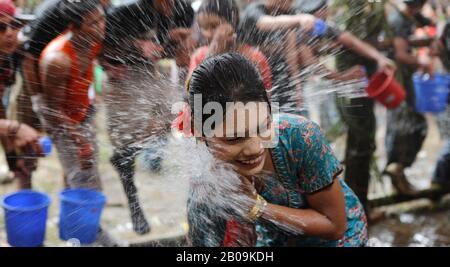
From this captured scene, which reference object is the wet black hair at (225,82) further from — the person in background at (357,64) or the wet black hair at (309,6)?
the wet black hair at (309,6)

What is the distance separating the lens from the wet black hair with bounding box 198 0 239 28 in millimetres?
3978

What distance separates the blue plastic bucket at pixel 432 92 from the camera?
5.75 metres

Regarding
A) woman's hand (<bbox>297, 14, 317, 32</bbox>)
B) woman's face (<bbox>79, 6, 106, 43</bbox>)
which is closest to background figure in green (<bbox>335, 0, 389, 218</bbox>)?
woman's hand (<bbox>297, 14, 317, 32</bbox>)

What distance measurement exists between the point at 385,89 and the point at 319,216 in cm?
Result: 262

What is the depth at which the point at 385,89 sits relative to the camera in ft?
15.8

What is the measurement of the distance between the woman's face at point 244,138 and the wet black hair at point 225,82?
0.05 m

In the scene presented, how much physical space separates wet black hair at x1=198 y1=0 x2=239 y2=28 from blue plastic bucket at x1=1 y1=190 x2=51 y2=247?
1873mm

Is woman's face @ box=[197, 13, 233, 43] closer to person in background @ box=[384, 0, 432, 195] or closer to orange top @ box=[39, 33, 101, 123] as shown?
orange top @ box=[39, 33, 101, 123]

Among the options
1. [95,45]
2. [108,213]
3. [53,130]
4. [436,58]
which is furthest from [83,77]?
[436,58]

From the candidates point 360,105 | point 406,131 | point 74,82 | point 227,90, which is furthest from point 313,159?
point 406,131

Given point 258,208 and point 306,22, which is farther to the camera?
point 306,22

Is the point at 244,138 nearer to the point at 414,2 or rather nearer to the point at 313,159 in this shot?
the point at 313,159

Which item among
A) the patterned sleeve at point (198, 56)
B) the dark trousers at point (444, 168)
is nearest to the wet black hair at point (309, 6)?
the patterned sleeve at point (198, 56)
